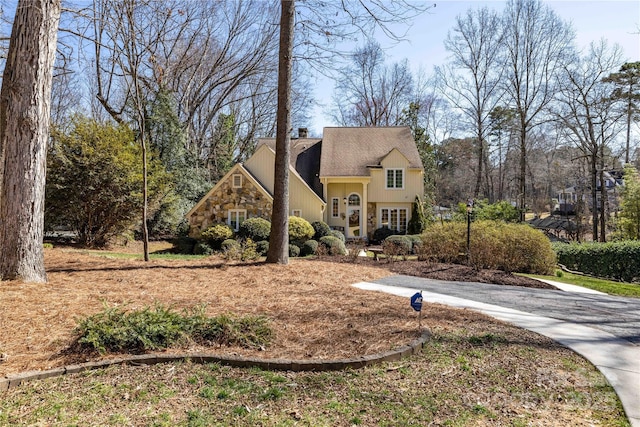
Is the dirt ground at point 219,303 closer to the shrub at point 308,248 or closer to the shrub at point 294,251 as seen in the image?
the shrub at point 294,251

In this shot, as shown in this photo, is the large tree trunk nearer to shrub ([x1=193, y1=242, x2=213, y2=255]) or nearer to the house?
shrub ([x1=193, y1=242, x2=213, y2=255])

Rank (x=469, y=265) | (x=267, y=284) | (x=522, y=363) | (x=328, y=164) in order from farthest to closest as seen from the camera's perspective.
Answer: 1. (x=328, y=164)
2. (x=469, y=265)
3. (x=267, y=284)
4. (x=522, y=363)

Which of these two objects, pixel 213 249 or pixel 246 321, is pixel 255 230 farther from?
pixel 246 321

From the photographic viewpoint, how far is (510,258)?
13.1 metres

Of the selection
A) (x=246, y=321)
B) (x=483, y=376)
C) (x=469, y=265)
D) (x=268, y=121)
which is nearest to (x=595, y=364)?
(x=483, y=376)

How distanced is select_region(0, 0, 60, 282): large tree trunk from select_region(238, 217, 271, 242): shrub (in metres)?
10.6

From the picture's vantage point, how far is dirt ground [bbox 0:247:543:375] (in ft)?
13.4

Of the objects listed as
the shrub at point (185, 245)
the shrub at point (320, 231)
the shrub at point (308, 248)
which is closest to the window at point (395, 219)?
the shrub at point (320, 231)

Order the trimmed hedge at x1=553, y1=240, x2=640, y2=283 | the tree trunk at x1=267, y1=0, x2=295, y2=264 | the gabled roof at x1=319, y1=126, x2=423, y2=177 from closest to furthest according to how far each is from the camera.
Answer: the tree trunk at x1=267, y1=0, x2=295, y2=264 < the trimmed hedge at x1=553, y1=240, x2=640, y2=283 < the gabled roof at x1=319, y1=126, x2=423, y2=177

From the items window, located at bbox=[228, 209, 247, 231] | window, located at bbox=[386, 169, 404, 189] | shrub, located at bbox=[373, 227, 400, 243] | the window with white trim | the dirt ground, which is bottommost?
the dirt ground

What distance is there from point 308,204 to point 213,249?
5.83 meters

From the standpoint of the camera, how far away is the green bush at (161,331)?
3.92 metres

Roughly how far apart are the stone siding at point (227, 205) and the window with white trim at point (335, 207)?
5119 mm

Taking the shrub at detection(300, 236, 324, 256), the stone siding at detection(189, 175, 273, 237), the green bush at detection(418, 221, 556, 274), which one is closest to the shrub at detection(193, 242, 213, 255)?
the stone siding at detection(189, 175, 273, 237)
